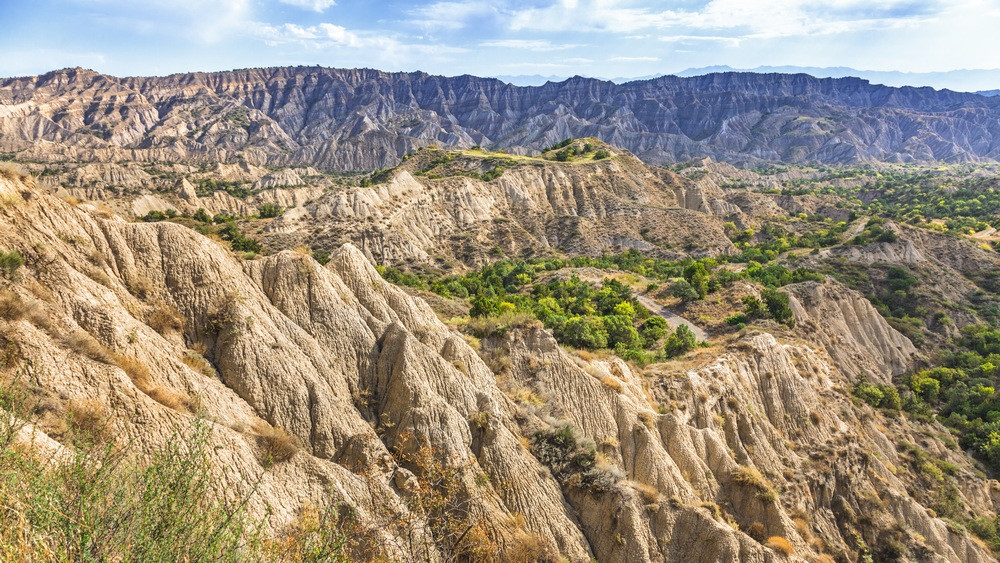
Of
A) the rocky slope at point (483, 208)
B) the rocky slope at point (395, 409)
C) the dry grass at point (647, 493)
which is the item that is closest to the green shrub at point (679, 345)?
the rocky slope at point (395, 409)

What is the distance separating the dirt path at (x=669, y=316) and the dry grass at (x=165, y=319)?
118 ft

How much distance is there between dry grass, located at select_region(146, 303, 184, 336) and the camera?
45.5 ft

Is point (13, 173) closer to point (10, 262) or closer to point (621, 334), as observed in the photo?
point (10, 262)

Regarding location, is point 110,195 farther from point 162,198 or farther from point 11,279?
point 11,279

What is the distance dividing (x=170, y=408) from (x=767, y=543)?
1759 centimetres

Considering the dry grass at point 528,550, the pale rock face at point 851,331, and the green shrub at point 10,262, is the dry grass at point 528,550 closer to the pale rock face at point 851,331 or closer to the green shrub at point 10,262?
the green shrub at point 10,262

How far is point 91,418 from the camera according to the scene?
31.6 ft

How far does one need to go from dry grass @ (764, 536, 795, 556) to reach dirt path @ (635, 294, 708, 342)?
24.7m

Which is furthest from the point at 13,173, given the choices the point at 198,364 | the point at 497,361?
the point at 497,361

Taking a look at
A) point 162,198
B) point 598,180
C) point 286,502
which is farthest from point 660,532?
point 162,198

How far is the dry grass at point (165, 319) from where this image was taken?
546 inches

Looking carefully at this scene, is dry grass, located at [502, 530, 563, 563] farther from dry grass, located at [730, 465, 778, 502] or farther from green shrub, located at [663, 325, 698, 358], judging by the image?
green shrub, located at [663, 325, 698, 358]

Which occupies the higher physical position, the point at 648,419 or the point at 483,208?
the point at 483,208

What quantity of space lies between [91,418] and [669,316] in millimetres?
44841
